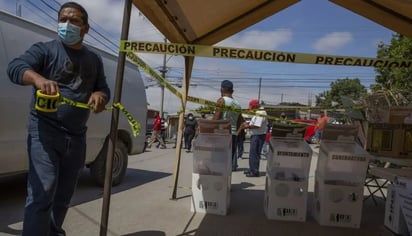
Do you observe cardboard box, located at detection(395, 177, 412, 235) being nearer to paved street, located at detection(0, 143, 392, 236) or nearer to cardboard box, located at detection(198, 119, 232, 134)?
paved street, located at detection(0, 143, 392, 236)

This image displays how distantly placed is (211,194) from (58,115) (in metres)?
2.67

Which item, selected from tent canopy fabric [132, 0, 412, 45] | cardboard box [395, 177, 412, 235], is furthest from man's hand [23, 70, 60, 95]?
cardboard box [395, 177, 412, 235]

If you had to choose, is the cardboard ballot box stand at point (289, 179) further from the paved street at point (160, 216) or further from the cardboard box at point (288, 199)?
the paved street at point (160, 216)

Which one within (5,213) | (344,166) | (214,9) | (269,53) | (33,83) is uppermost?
(214,9)

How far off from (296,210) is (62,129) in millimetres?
3117

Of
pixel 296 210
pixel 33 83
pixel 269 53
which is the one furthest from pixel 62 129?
pixel 296 210

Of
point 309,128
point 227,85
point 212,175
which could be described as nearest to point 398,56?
point 309,128

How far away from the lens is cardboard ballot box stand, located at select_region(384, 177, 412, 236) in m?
3.06

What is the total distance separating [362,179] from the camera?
4754 millimetres

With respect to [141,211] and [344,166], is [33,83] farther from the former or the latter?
[344,166]

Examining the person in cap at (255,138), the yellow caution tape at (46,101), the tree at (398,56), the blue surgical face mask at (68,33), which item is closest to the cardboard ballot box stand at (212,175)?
the blue surgical face mask at (68,33)

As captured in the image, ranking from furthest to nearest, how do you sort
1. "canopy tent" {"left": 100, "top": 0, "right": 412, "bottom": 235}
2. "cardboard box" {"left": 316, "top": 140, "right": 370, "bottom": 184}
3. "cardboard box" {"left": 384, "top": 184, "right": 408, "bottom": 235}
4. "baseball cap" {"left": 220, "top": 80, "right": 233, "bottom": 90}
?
"baseball cap" {"left": 220, "top": 80, "right": 233, "bottom": 90}, "cardboard box" {"left": 316, "top": 140, "right": 370, "bottom": 184}, "canopy tent" {"left": 100, "top": 0, "right": 412, "bottom": 235}, "cardboard box" {"left": 384, "top": 184, "right": 408, "bottom": 235}

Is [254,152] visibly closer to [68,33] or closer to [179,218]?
[179,218]

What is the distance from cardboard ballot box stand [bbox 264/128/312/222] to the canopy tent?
151cm
